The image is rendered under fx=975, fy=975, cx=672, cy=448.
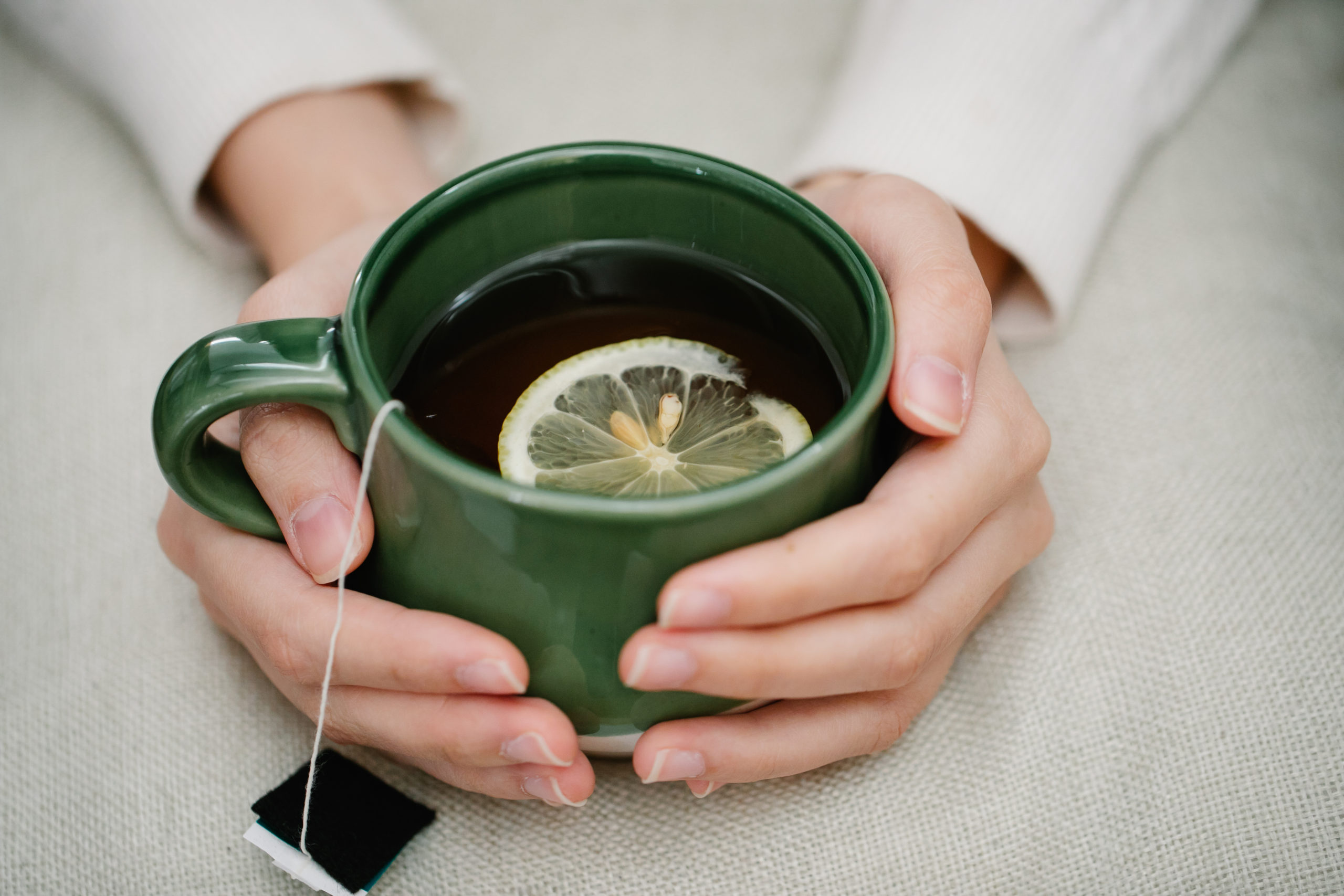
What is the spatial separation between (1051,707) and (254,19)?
3.84 ft

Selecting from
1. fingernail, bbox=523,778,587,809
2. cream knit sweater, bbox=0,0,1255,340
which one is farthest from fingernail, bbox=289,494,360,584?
cream knit sweater, bbox=0,0,1255,340

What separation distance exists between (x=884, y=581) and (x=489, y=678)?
10.9 inches

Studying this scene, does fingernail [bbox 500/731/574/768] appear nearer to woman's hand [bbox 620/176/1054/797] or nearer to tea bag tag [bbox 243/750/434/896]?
woman's hand [bbox 620/176/1054/797]

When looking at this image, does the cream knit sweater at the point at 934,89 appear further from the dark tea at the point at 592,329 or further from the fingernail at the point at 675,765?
the fingernail at the point at 675,765

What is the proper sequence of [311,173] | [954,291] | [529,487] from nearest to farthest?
[529,487] → [954,291] → [311,173]

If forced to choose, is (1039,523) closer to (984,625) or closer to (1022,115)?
(984,625)

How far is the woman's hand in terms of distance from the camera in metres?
0.62

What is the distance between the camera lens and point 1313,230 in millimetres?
1222

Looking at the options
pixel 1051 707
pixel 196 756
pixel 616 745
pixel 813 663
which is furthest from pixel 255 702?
pixel 1051 707

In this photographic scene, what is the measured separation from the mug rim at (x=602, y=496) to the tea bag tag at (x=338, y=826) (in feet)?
1.09

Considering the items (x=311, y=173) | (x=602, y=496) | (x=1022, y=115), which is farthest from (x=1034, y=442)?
(x=311, y=173)

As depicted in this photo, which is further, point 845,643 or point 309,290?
point 309,290

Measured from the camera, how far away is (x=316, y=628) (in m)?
0.73

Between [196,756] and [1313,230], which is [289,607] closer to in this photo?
[196,756]
